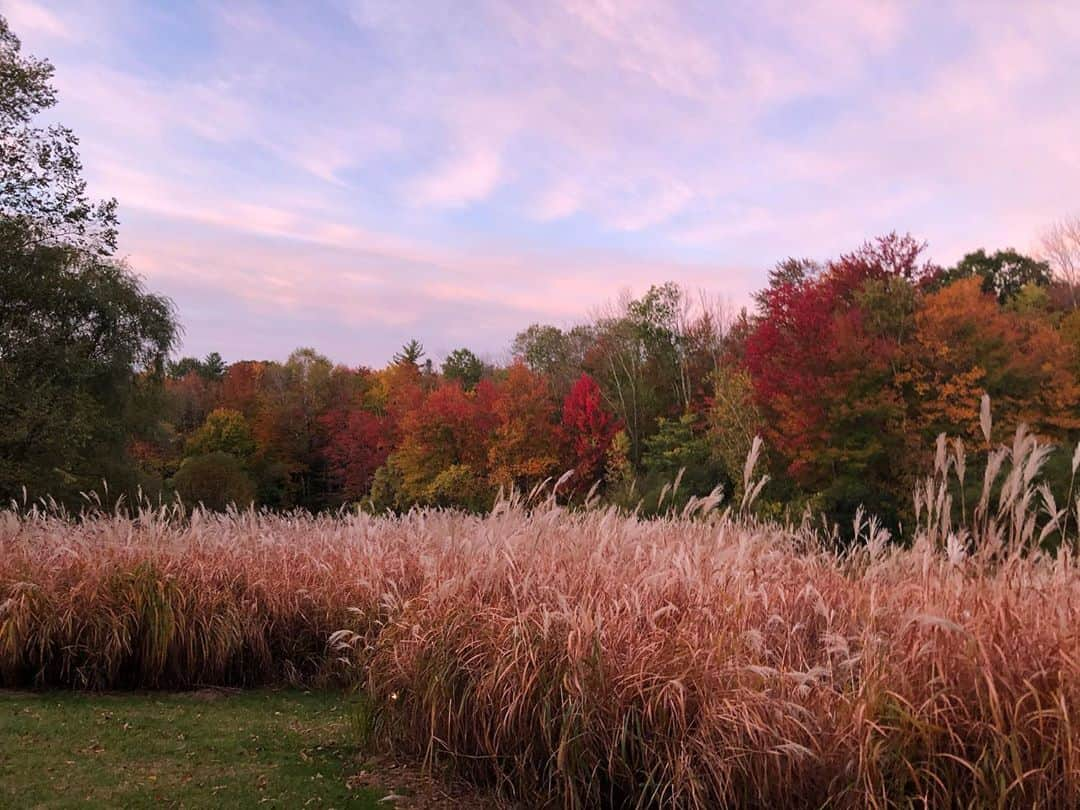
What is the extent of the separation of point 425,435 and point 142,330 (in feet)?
50.1

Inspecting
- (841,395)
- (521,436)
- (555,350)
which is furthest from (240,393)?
(841,395)

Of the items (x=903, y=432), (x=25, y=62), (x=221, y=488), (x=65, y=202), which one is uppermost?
(x=25, y=62)

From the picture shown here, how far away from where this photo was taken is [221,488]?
34.0m

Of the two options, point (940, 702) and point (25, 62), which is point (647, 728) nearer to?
point (940, 702)

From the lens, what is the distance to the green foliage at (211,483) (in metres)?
33.4

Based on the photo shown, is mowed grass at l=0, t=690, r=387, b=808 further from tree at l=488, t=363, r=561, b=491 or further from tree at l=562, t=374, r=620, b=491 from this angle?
tree at l=488, t=363, r=561, b=491

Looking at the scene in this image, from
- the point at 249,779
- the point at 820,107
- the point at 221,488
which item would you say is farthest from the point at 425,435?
the point at 249,779

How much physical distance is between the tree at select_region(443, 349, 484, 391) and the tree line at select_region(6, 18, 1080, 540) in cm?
1531

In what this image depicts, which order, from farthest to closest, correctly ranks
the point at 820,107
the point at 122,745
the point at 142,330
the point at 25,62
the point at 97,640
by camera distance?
the point at 142,330
the point at 25,62
the point at 820,107
the point at 97,640
the point at 122,745

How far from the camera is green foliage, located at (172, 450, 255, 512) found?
33438 millimetres

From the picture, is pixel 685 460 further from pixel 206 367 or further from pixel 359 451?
pixel 206 367

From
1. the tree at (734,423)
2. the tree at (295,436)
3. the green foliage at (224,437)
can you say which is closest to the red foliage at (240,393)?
the tree at (295,436)

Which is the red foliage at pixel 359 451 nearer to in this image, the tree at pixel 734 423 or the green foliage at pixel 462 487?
the green foliage at pixel 462 487

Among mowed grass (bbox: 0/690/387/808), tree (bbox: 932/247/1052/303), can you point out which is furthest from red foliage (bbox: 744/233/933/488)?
tree (bbox: 932/247/1052/303)
